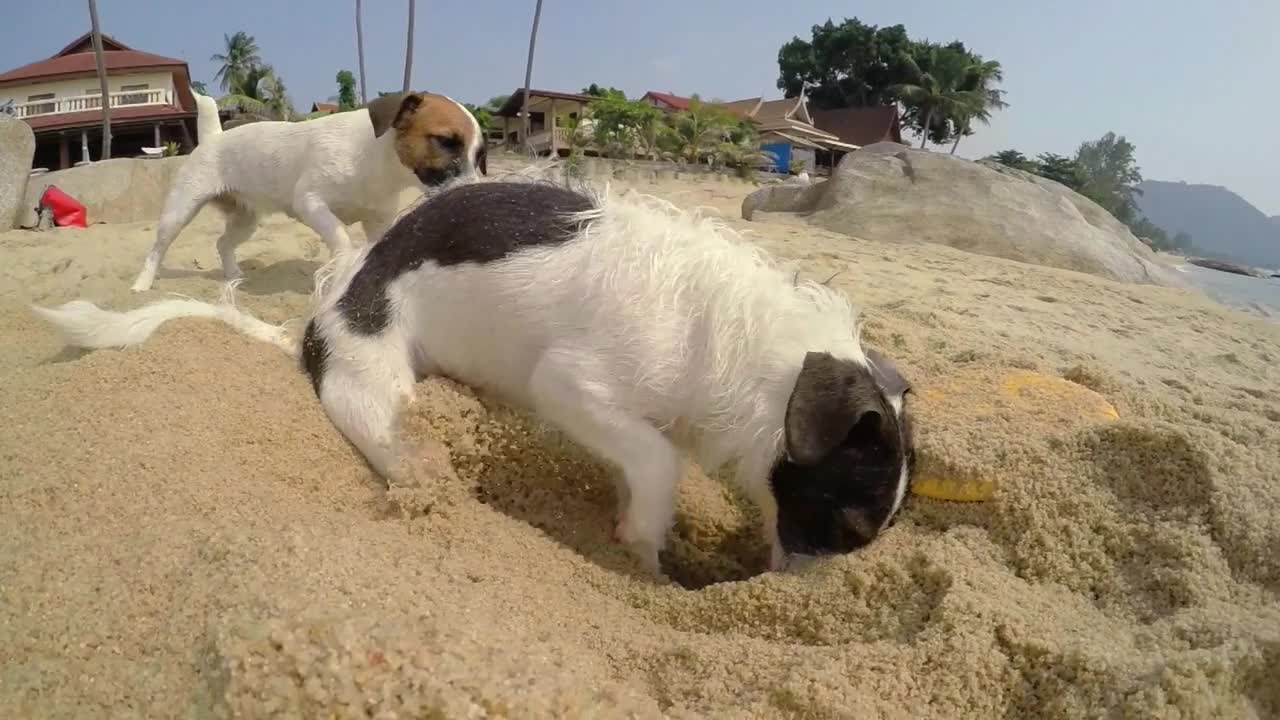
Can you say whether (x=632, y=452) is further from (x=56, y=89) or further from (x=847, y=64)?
(x=847, y=64)

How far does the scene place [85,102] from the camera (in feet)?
110

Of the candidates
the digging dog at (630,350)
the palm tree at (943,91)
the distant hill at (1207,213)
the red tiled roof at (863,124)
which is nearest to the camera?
the digging dog at (630,350)

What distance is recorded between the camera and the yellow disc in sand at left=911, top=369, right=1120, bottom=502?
252 cm

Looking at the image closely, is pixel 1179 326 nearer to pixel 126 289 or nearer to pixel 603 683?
pixel 603 683

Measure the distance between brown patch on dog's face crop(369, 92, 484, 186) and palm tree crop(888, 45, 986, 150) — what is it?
53381mm

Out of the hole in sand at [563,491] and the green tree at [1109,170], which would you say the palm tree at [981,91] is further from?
the hole in sand at [563,491]

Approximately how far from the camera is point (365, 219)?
644 cm

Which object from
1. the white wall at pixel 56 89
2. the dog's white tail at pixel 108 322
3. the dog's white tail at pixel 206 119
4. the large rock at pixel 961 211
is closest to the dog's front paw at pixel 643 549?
the dog's white tail at pixel 108 322

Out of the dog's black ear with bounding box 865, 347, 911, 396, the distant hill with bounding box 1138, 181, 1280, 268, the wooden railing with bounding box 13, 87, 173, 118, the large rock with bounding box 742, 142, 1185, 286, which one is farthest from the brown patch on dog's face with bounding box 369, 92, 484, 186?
the distant hill with bounding box 1138, 181, 1280, 268

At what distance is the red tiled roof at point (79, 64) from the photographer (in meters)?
33.3

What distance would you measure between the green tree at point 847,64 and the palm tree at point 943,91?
1257 millimetres

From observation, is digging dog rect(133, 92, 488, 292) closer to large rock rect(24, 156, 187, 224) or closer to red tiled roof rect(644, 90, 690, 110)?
Answer: large rock rect(24, 156, 187, 224)

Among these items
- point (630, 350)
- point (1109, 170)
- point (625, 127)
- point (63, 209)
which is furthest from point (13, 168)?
point (1109, 170)

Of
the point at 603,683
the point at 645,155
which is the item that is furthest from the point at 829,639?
the point at 645,155
